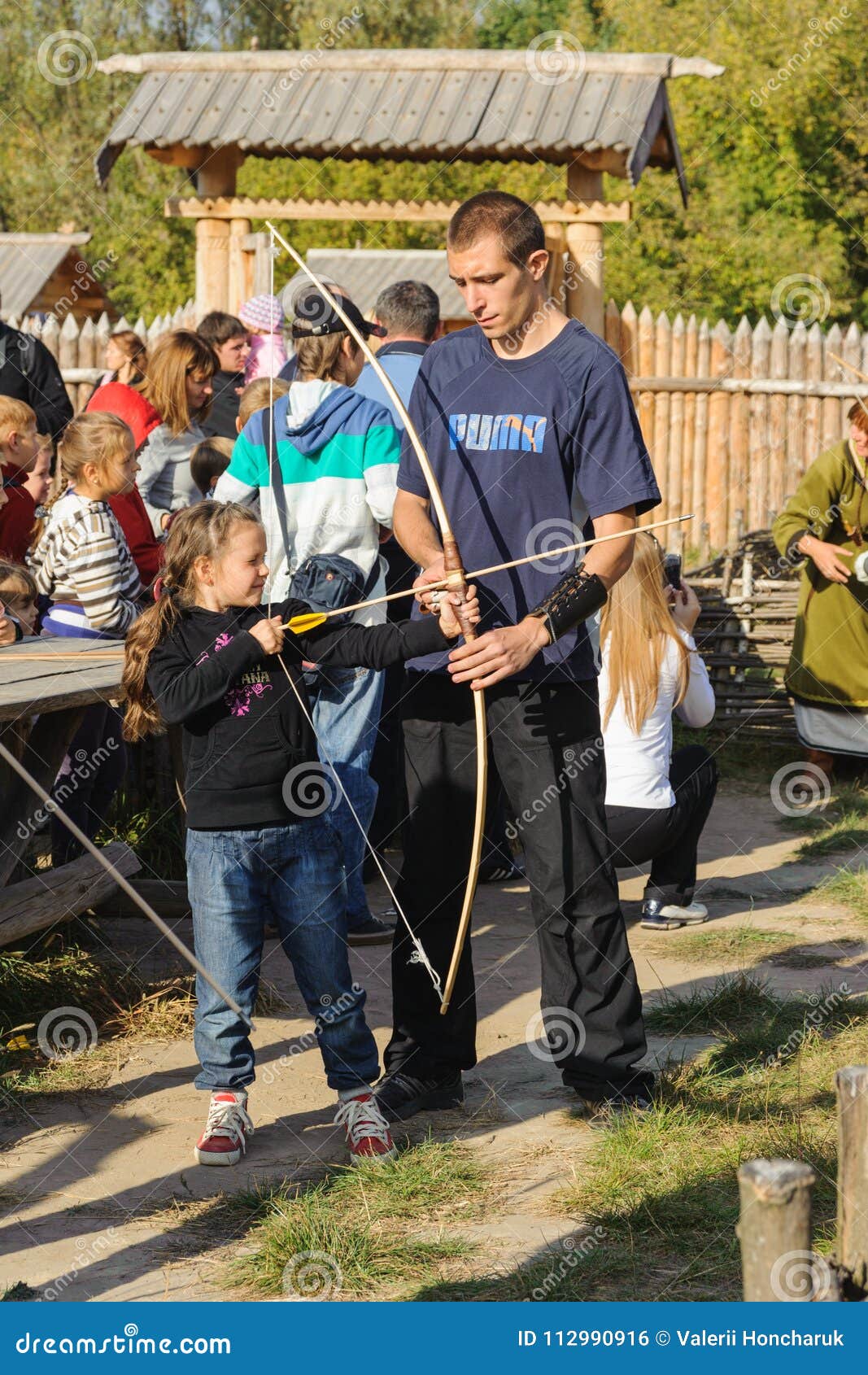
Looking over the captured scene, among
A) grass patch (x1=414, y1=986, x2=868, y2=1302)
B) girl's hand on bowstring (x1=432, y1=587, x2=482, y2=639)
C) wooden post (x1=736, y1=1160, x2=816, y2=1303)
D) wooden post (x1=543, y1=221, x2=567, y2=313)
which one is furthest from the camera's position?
wooden post (x1=543, y1=221, x2=567, y2=313)

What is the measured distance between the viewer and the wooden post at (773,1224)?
192cm

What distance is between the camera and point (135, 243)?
28641 mm

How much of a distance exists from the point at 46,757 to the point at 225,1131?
1507 millimetres

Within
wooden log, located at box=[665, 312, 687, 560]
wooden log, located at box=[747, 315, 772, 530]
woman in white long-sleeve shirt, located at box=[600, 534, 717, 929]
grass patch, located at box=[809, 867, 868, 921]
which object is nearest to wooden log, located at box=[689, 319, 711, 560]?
wooden log, located at box=[665, 312, 687, 560]

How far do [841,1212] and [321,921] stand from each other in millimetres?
1764

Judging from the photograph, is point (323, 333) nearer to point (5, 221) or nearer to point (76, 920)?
point (76, 920)

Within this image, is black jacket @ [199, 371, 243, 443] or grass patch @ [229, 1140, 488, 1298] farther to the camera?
black jacket @ [199, 371, 243, 443]

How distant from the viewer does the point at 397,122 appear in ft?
31.6

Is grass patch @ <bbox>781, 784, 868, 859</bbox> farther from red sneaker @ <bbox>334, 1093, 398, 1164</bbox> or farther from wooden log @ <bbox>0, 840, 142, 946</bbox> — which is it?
red sneaker @ <bbox>334, 1093, 398, 1164</bbox>

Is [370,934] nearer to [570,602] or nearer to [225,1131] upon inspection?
[225,1131]

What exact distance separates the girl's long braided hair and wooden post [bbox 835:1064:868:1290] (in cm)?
215

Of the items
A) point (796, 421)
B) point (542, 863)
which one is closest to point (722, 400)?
point (796, 421)

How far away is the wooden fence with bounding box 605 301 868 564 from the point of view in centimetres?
1416

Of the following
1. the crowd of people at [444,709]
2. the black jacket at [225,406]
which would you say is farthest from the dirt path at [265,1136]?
the black jacket at [225,406]
